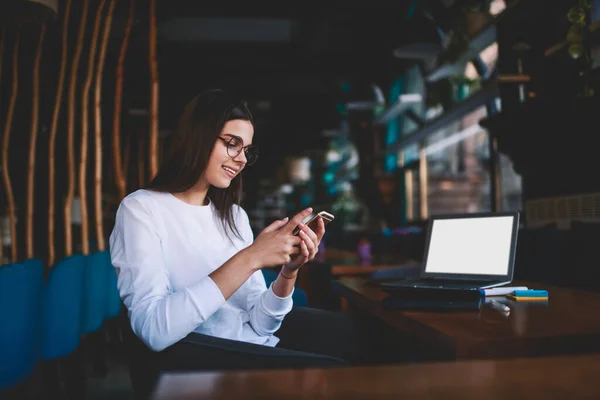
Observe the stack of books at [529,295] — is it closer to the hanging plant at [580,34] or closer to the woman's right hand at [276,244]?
the woman's right hand at [276,244]

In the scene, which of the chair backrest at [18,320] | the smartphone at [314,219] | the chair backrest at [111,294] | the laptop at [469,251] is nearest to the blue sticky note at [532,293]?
the laptop at [469,251]

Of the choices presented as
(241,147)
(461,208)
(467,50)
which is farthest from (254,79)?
(241,147)

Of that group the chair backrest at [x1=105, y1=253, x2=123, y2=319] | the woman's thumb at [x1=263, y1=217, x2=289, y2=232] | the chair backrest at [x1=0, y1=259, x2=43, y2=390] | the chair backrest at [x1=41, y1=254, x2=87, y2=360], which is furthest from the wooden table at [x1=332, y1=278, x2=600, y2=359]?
the chair backrest at [x1=105, y1=253, x2=123, y2=319]

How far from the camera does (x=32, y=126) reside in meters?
4.57

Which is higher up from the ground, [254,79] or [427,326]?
[254,79]

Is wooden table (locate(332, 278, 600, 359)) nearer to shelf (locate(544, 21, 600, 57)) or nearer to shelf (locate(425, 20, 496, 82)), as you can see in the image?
shelf (locate(544, 21, 600, 57))

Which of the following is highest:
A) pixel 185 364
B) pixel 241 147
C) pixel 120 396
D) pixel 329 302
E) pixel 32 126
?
pixel 32 126

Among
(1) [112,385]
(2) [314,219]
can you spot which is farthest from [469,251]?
(1) [112,385]

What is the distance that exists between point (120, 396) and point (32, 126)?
2419 mm

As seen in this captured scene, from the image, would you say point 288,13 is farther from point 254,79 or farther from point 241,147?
point 241,147

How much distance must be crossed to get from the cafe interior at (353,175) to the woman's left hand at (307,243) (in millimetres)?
280

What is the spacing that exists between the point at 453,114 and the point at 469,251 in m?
4.16

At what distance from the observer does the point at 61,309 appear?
268cm

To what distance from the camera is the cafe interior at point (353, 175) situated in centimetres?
116
